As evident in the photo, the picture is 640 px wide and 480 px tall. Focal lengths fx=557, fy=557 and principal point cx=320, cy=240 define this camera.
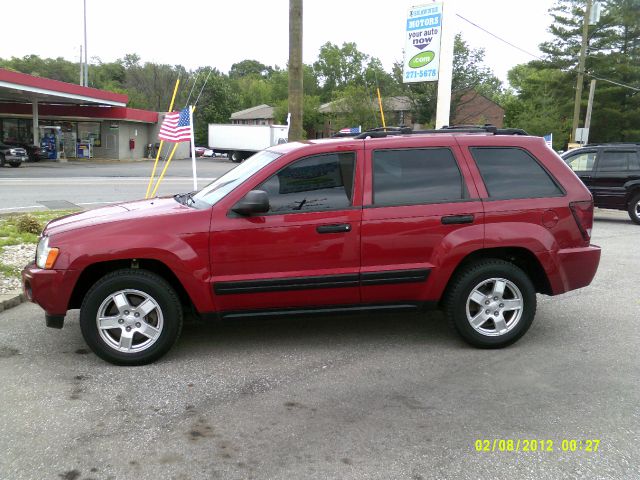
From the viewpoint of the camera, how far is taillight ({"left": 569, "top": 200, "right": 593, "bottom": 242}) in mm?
4750

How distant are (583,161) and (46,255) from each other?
12696mm

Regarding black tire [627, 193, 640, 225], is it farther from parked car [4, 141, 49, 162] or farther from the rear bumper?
parked car [4, 141, 49, 162]

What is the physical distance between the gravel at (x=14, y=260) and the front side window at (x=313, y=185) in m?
3.50

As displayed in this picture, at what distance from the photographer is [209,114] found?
2689 inches

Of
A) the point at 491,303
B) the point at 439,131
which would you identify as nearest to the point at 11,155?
the point at 439,131

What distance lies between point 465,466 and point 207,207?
103 inches

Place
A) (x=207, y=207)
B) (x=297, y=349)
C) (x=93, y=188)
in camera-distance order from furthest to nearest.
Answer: (x=93, y=188), (x=297, y=349), (x=207, y=207)

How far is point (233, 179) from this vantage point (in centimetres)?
477

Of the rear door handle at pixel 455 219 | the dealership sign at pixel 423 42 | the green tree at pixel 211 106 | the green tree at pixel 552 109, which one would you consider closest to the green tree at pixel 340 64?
the green tree at pixel 211 106

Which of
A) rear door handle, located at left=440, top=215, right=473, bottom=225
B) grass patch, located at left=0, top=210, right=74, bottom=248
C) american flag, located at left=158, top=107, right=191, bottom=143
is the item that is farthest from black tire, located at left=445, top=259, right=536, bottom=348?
american flag, located at left=158, top=107, right=191, bottom=143

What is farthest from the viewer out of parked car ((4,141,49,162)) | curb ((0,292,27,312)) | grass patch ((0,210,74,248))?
parked car ((4,141,49,162))

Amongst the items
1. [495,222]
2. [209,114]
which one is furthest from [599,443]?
[209,114]

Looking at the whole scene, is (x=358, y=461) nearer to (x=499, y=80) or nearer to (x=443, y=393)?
(x=443, y=393)

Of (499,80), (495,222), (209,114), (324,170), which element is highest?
(499,80)
